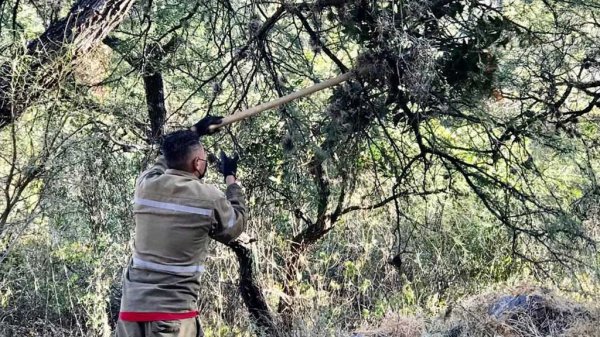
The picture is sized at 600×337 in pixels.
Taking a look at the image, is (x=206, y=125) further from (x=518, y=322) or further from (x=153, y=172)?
(x=518, y=322)

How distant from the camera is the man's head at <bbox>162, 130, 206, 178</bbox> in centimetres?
330

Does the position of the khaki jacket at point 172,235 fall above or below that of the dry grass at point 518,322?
above

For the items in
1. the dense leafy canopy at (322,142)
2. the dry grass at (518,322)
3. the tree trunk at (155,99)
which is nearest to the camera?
the dense leafy canopy at (322,142)

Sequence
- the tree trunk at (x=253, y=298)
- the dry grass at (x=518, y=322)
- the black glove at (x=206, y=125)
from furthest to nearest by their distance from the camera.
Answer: the tree trunk at (x=253, y=298)
the dry grass at (x=518, y=322)
the black glove at (x=206, y=125)

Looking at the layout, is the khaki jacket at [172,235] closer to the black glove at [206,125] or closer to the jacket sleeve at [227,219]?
the jacket sleeve at [227,219]

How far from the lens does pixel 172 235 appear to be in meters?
3.24

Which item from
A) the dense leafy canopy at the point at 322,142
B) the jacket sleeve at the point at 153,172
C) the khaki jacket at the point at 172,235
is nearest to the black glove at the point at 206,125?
the jacket sleeve at the point at 153,172

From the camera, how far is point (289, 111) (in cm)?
434

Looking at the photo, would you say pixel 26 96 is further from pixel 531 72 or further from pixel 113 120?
pixel 531 72

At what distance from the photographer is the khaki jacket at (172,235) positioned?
323 centimetres

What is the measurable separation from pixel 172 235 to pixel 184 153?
390 mm

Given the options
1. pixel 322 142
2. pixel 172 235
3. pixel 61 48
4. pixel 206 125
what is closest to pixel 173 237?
pixel 172 235

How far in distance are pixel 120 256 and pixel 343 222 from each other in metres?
2.23

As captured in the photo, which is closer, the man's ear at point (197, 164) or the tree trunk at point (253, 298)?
the man's ear at point (197, 164)
